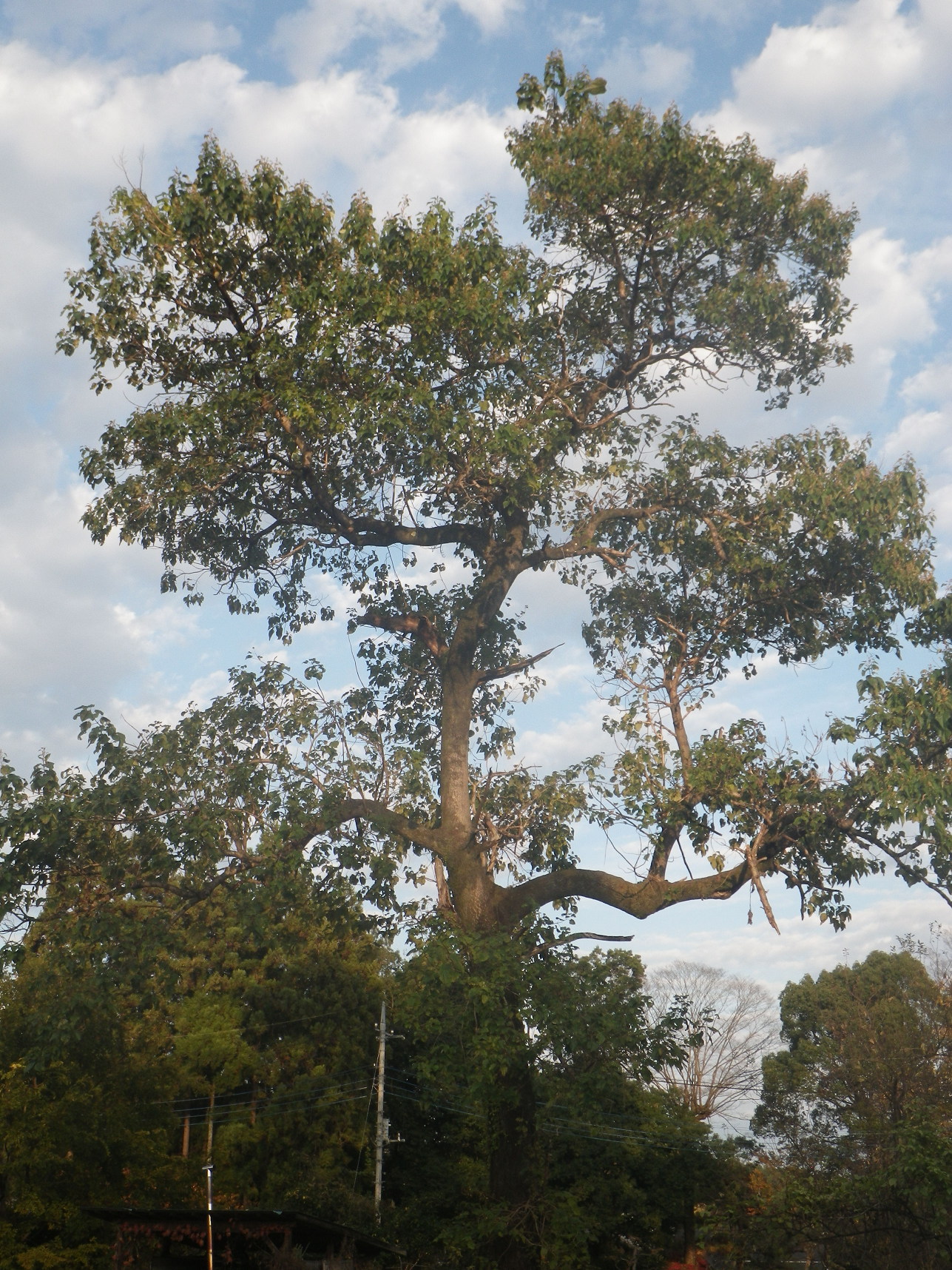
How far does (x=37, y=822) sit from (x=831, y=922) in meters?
9.51

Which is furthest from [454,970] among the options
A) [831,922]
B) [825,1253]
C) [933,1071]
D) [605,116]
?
[933,1071]

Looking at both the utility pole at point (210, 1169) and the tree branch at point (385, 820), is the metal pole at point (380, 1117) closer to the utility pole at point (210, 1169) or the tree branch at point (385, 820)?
the utility pole at point (210, 1169)

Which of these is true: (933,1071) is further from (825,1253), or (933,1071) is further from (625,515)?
(625,515)

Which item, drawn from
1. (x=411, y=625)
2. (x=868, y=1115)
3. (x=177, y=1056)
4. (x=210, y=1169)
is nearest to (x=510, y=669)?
(x=411, y=625)

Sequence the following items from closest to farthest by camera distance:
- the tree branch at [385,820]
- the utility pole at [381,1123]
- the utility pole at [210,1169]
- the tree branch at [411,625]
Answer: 1. the utility pole at [210,1169]
2. the tree branch at [385,820]
3. the tree branch at [411,625]
4. the utility pole at [381,1123]

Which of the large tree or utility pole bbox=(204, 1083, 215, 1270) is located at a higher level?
the large tree

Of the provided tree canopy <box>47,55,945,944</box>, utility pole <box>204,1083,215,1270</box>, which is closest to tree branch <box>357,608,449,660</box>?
tree canopy <box>47,55,945,944</box>

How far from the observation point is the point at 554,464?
14.2 metres

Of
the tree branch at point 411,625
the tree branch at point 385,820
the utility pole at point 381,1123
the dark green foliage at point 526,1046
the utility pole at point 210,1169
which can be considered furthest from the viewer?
the utility pole at point 381,1123

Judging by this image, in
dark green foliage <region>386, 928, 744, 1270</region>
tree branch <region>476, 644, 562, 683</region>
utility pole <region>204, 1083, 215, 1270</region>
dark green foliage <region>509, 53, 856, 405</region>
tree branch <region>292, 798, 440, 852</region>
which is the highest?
dark green foliage <region>509, 53, 856, 405</region>

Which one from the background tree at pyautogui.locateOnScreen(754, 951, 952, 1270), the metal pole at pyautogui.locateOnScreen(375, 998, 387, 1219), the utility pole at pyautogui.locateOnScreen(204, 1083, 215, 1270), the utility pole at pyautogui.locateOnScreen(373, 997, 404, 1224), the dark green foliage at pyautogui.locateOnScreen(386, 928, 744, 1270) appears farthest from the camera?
the utility pole at pyautogui.locateOnScreen(373, 997, 404, 1224)

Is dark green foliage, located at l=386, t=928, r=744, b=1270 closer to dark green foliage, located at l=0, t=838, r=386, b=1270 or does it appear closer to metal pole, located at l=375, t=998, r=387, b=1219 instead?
dark green foliage, located at l=0, t=838, r=386, b=1270

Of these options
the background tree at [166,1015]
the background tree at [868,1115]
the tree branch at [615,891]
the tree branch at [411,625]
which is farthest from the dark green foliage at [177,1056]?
the background tree at [868,1115]

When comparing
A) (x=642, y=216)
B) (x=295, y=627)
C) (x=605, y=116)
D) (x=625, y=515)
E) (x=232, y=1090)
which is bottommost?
(x=232, y=1090)
